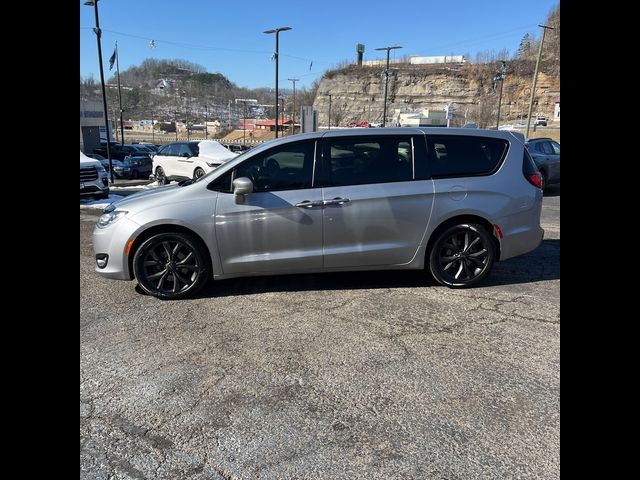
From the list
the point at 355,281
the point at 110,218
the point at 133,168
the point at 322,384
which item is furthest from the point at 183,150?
the point at 322,384

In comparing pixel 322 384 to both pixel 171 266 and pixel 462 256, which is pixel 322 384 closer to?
pixel 171 266

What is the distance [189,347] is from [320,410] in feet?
4.58

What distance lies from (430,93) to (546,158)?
84550 millimetres

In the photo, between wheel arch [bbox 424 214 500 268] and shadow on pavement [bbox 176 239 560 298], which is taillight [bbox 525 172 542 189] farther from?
shadow on pavement [bbox 176 239 560 298]

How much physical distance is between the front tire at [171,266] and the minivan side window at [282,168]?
0.90 meters

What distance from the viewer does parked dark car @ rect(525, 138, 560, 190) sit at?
13648mm

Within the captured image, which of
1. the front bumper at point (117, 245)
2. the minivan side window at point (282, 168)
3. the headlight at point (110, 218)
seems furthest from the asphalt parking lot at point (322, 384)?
the minivan side window at point (282, 168)

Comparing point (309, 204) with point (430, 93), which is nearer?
point (309, 204)

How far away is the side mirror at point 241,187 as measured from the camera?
4.73m

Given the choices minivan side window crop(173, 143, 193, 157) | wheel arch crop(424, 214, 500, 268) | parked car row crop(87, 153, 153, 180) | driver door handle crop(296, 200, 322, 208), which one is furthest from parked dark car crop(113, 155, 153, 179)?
wheel arch crop(424, 214, 500, 268)

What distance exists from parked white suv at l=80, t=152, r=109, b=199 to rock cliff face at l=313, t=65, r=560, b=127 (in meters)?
69.5

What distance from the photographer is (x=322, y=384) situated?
3215 millimetres
